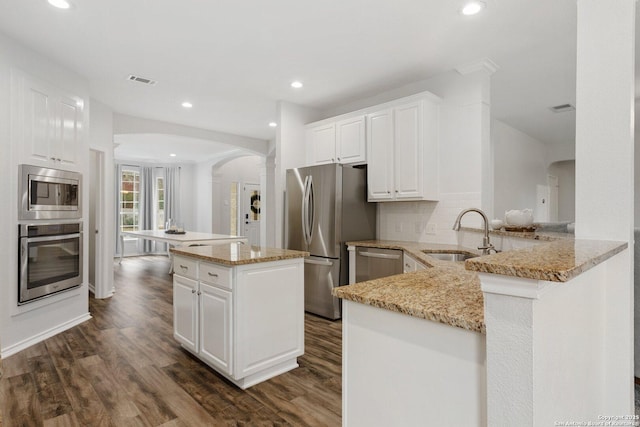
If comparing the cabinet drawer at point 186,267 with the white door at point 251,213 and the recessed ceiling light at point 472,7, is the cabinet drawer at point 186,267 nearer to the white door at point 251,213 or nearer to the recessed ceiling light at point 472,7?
the recessed ceiling light at point 472,7

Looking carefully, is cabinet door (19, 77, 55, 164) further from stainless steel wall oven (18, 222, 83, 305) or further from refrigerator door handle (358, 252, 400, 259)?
refrigerator door handle (358, 252, 400, 259)

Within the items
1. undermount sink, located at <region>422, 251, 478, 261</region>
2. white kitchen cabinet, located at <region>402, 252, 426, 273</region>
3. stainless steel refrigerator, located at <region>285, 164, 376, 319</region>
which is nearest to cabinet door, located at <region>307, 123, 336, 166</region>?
stainless steel refrigerator, located at <region>285, 164, 376, 319</region>

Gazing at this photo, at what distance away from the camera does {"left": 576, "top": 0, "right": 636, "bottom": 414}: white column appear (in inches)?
58.3

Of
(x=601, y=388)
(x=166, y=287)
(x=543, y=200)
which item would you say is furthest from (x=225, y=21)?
(x=543, y=200)

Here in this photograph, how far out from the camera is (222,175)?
9102mm

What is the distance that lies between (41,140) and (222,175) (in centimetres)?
601

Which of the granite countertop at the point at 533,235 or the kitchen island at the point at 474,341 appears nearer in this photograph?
the kitchen island at the point at 474,341

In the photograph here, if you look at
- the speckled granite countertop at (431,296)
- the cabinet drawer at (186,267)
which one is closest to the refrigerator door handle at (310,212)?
the cabinet drawer at (186,267)

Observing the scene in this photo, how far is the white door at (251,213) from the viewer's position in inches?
364

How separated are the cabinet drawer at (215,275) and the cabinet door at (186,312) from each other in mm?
150

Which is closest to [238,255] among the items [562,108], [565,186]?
[562,108]

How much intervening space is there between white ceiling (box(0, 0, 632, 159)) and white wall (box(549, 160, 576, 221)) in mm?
4604

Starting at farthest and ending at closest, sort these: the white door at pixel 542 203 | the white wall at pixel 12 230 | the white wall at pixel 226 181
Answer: the white wall at pixel 226 181
the white door at pixel 542 203
the white wall at pixel 12 230

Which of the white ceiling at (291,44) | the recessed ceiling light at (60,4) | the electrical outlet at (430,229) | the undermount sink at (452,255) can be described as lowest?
the undermount sink at (452,255)
